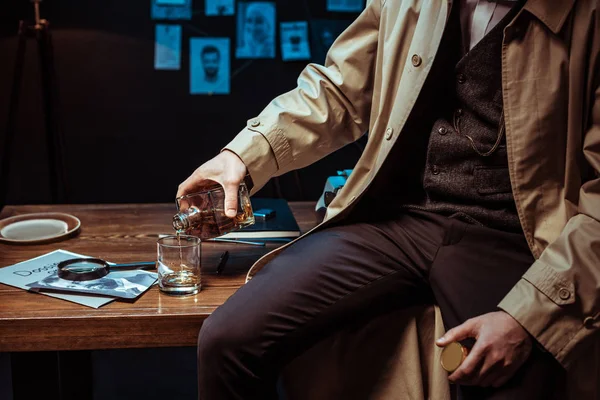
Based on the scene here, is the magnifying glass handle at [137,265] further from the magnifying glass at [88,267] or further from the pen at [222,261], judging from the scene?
the pen at [222,261]

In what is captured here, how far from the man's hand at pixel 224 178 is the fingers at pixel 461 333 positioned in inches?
18.7

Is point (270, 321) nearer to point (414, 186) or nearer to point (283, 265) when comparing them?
point (283, 265)

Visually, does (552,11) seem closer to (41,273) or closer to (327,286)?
(327,286)

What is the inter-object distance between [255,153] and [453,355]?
0.58 meters

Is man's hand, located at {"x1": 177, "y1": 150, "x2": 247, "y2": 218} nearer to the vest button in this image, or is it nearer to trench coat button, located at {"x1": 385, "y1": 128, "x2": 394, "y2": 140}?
trench coat button, located at {"x1": 385, "y1": 128, "x2": 394, "y2": 140}

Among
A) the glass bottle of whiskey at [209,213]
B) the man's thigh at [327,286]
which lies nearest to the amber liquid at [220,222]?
the glass bottle of whiskey at [209,213]

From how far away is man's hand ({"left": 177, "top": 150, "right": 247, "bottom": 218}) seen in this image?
135 centimetres

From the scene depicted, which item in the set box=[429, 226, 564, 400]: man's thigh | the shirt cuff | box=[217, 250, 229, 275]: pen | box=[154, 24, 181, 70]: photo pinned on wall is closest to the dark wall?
box=[154, 24, 181, 70]: photo pinned on wall

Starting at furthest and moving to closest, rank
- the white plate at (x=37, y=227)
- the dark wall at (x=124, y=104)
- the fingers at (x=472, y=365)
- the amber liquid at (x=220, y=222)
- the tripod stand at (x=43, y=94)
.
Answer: the dark wall at (x=124, y=104)
the tripod stand at (x=43, y=94)
the white plate at (x=37, y=227)
the amber liquid at (x=220, y=222)
the fingers at (x=472, y=365)

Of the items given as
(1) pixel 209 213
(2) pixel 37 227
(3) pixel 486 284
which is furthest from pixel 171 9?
(3) pixel 486 284

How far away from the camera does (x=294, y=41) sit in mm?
3508

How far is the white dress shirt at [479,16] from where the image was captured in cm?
131

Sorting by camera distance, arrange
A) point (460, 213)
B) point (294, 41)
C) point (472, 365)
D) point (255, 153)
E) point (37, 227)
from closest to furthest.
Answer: point (472, 365), point (460, 213), point (255, 153), point (37, 227), point (294, 41)

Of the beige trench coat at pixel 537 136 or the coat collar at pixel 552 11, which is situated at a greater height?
the coat collar at pixel 552 11
